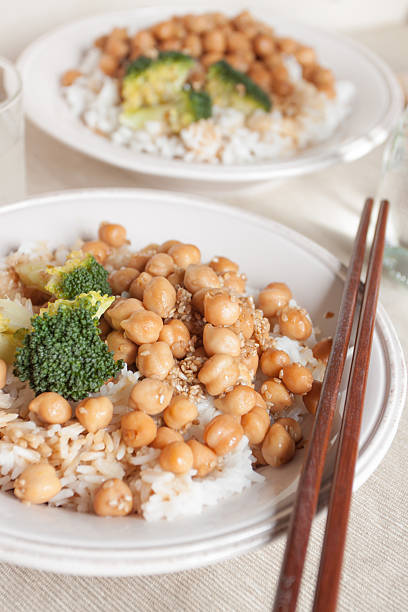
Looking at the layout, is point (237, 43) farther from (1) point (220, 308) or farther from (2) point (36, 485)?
(2) point (36, 485)

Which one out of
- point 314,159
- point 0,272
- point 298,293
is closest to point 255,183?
point 314,159

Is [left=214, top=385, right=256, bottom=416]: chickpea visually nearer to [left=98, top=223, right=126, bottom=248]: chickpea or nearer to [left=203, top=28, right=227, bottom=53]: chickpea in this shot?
[left=98, top=223, right=126, bottom=248]: chickpea

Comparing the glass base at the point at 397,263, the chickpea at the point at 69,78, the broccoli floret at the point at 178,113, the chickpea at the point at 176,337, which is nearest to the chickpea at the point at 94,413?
the chickpea at the point at 176,337

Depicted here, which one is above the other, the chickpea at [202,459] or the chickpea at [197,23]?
the chickpea at [197,23]

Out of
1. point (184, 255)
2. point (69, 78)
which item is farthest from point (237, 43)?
point (184, 255)

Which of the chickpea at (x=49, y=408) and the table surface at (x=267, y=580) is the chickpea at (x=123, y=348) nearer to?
the chickpea at (x=49, y=408)

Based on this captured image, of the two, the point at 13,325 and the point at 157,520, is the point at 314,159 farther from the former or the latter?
the point at 157,520
